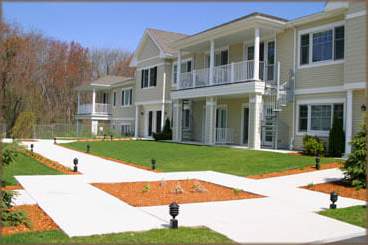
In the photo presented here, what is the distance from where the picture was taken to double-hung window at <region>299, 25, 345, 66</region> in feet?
62.3

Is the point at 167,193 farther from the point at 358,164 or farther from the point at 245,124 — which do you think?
the point at 245,124

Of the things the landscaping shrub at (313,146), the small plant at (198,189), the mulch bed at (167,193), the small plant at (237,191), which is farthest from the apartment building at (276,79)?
the small plant at (198,189)

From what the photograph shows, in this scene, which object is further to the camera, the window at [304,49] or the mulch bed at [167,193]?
the window at [304,49]

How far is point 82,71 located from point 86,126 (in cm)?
1759

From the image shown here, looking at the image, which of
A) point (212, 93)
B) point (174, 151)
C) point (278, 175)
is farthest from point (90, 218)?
point (212, 93)

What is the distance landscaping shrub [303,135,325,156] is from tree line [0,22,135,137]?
76.2 feet

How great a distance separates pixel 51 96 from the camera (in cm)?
5462

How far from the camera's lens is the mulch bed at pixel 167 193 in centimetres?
995

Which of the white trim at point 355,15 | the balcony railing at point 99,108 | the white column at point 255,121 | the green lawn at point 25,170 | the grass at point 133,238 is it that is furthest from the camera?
the balcony railing at point 99,108

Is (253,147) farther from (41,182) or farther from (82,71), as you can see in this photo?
(82,71)

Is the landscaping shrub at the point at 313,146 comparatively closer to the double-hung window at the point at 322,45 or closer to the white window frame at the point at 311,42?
the white window frame at the point at 311,42

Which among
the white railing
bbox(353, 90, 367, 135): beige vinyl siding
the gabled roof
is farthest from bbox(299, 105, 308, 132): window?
the gabled roof

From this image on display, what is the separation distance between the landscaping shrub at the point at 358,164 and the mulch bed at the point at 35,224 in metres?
8.41

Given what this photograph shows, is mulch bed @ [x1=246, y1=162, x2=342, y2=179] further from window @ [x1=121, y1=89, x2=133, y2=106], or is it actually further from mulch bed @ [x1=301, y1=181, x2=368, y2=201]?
window @ [x1=121, y1=89, x2=133, y2=106]
